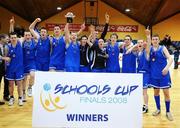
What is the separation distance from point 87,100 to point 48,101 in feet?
1.77

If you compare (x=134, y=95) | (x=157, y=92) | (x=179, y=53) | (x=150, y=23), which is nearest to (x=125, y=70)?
(x=157, y=92)

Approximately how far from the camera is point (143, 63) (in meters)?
6.98

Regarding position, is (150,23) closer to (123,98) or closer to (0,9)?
(0,9)

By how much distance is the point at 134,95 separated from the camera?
15.4 feet

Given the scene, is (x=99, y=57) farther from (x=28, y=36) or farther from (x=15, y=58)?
(x=15, y=58)

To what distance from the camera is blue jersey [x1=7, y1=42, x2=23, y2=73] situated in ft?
24.3

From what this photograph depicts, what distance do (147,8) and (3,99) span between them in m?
15.2

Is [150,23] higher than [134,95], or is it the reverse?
[150,23]

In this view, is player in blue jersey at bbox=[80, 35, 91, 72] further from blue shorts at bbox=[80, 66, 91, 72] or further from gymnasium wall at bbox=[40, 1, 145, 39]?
gymnasium wall at bbox=[40, 1, 145, 39]

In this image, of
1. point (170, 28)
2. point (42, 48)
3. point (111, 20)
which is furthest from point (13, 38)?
point (170, 28)

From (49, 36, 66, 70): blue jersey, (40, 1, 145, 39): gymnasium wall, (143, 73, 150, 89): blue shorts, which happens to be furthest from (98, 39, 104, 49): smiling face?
(40, 1, 145, 39): gymnasium wall

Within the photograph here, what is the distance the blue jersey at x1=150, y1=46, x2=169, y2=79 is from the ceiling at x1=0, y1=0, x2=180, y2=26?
13.8 meters

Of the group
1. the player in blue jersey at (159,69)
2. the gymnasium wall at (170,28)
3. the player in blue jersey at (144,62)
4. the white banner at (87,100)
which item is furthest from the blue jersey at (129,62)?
the gymnasium wall at (170,28)

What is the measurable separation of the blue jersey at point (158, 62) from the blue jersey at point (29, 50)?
2739 mm
